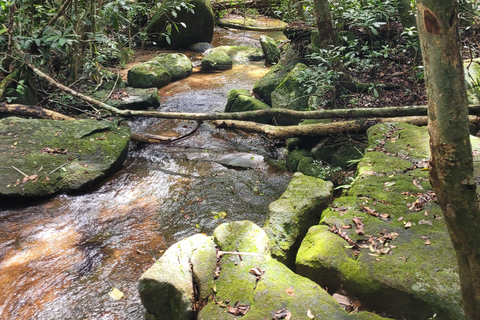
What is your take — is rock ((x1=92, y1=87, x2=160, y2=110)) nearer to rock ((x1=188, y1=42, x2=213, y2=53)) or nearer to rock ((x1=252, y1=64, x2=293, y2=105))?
rock ((x1=252, y1=64, x2=293, y2=105))

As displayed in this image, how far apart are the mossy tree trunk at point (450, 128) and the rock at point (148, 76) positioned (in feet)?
27.2

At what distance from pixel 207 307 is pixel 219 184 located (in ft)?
9.67

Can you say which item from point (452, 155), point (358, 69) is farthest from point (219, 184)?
point (452, 155)

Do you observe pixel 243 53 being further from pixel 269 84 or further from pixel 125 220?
pixel 125 220

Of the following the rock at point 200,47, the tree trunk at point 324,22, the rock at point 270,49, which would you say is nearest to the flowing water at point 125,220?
the tree trunk at point 324,22

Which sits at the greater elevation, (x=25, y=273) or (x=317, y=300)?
(x=317, y=300)

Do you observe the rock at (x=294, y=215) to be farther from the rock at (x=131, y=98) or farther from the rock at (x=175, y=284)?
the rock at (x=131, y=98)

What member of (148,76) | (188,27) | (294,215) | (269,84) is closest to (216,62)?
(148,76)

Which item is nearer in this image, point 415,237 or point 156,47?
point 415,237

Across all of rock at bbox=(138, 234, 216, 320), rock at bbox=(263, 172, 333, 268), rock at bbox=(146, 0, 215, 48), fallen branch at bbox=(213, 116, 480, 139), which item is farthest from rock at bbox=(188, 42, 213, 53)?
rock at bbox=(138, 234, 216, 320)

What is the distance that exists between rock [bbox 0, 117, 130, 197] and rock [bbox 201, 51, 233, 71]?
16.6 ft

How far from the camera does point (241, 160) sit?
20.3ft

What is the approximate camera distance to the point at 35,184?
198 inches

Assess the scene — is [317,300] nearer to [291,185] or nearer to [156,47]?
[291,185]
